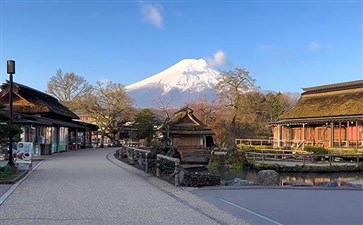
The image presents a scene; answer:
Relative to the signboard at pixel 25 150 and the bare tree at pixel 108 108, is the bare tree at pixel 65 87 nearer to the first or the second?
the bare tree at pixel 108 108

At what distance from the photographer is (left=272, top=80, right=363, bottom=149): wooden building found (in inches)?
1454

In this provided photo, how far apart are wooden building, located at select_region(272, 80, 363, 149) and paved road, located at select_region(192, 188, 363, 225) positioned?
25.1 meters

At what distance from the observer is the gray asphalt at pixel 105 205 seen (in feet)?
25.3

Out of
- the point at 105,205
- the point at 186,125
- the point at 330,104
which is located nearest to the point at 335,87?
the point at 330,104

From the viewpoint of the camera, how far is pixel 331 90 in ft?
144

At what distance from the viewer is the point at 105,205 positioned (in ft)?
30.7

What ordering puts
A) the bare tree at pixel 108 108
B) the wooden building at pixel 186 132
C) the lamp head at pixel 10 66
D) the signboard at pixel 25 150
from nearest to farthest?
the lamp head at pixel 10 66 < the signboard at pixel 25 150 < the wooden building at pixel 186 132 < the bare tree at pixel 108 108

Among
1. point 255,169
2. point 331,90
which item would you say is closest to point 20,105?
point 255,169

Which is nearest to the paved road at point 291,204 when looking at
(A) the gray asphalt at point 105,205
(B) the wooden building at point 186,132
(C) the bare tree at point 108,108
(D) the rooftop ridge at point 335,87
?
(A) the gray asphalt at point 105,205

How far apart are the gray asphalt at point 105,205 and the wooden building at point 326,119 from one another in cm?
2695

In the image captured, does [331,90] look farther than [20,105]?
Yes

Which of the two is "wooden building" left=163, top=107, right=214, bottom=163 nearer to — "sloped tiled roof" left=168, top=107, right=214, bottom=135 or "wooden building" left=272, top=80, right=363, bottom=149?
"sloped tiled roof" left=168, top=107, right=214, bottom=135

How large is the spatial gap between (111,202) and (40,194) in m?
2.37

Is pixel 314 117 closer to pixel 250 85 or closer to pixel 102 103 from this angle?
pixel 250 85
